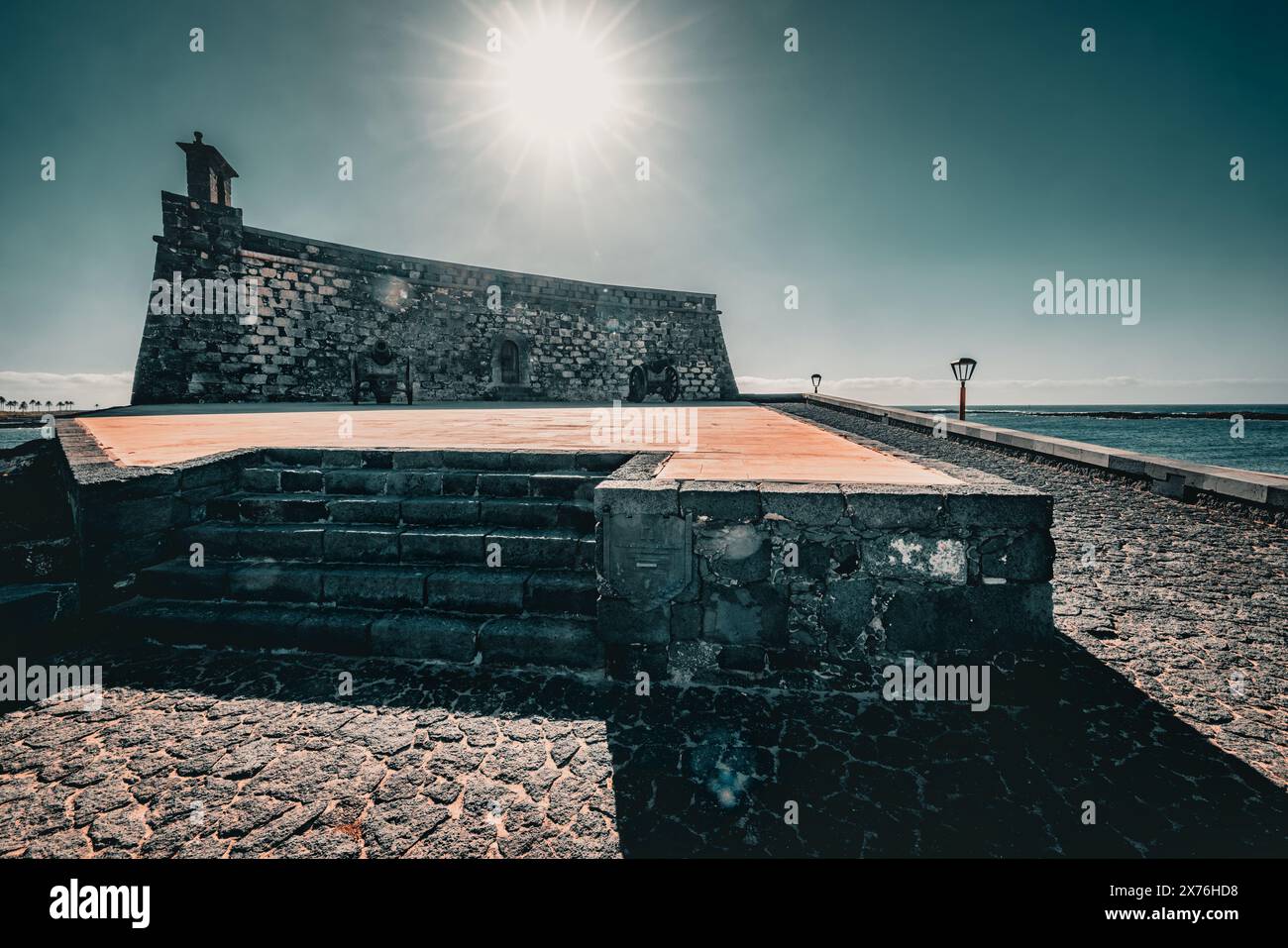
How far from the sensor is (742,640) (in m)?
2.66

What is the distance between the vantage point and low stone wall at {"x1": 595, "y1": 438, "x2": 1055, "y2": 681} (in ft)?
8.34

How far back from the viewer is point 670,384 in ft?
52.1

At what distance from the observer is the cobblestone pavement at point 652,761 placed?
5.33 ft

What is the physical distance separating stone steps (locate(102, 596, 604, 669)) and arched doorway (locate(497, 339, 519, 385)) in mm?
14928

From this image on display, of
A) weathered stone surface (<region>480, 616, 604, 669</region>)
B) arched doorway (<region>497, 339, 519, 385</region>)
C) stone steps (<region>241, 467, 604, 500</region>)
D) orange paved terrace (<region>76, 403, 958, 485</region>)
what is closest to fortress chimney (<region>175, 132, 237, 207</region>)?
arched doorway (<region>497, 339, 519, 385</region>)

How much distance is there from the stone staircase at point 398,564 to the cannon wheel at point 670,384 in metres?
12.1

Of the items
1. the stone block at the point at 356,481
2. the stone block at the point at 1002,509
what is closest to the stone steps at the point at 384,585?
the stone block at the point at 356,481

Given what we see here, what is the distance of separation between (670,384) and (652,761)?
14.5 metres

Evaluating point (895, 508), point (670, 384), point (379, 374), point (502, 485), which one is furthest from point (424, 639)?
point (670, 384)
